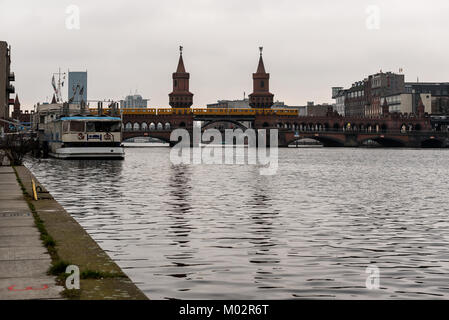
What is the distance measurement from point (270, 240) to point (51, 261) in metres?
6.97

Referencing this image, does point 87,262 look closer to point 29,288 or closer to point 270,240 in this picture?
point 29,288

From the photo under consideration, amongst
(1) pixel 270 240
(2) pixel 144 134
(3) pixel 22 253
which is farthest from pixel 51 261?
(2) pixel 144 134

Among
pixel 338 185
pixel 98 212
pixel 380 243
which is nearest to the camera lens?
pixel 380 243

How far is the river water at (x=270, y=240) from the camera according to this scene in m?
12.7

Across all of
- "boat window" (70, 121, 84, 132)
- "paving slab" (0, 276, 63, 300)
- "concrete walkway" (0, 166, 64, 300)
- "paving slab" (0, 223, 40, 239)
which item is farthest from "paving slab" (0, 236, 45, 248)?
"boat window" (70, 121, 84, 132)

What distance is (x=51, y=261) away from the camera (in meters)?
12.7

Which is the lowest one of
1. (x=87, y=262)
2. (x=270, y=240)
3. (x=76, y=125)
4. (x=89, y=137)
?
(x=270, y=240)

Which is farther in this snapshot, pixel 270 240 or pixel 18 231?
pixel 270 240

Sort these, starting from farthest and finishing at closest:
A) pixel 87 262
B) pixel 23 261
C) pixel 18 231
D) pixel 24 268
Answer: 1. pixel 18 231
2. pixel 87 262
3. pixel 23 261
4. pixel 24 268

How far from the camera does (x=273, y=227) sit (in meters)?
21.0
